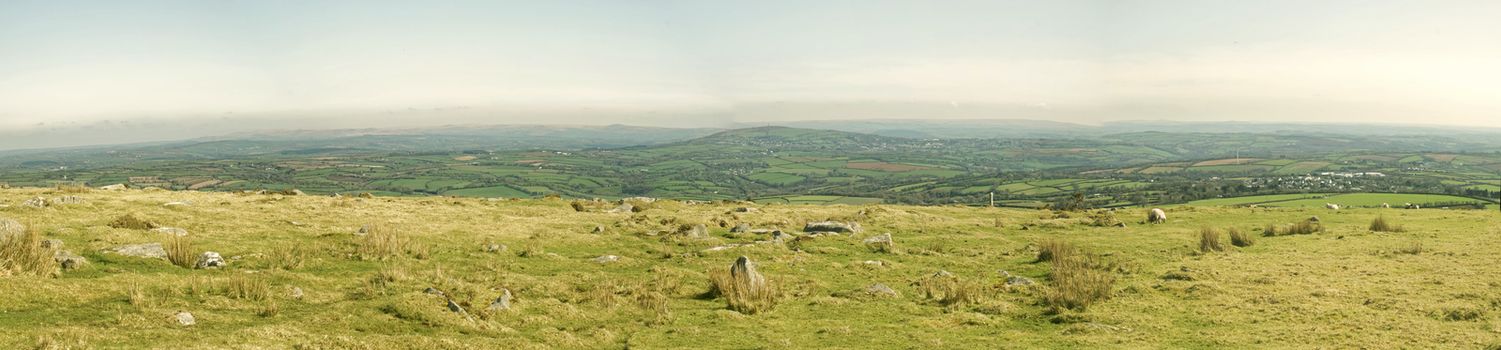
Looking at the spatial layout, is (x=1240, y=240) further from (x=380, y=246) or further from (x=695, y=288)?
(x=380, y=246)

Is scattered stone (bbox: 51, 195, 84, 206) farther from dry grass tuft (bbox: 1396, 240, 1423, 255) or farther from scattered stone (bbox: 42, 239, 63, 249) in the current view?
dry grass tuft (bbox: 1396, 240, 1423, 255)

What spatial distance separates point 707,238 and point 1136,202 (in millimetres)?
111173

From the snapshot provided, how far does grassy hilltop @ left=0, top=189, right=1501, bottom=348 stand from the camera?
12.8m

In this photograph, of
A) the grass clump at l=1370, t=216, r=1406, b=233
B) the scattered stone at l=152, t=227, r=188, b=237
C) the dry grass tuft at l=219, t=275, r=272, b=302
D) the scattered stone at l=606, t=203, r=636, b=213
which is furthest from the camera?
the scattered stone at l=606, t=203, r=636, b=213

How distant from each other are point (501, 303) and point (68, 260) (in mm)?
10029

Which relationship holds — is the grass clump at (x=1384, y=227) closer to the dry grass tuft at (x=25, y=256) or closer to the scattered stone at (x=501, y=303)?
the scattered stone at (x=501, y=303)

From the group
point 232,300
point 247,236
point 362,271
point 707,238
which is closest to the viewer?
point 232,300

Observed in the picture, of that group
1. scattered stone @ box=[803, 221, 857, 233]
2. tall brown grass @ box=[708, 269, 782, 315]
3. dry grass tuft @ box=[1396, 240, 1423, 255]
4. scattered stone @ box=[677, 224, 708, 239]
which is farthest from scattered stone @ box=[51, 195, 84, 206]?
dry grass tuft @ box=[1396, 240, 1423, 255]

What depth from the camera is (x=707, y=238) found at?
94.5 feet

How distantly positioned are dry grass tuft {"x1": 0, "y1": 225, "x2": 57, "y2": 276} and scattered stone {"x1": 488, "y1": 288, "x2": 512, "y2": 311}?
894 cm

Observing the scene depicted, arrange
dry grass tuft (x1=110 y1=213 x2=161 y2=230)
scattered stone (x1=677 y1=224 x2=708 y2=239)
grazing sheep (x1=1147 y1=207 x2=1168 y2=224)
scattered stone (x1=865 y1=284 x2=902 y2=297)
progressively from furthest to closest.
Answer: grazing sheep (x1=1147 y1=207 x2=1168 y2=224)
scattered stone (x1=677 y1=224 x2=708 y2=239)
dry grass tuft (x1=110 y1=213 x2=161 y2=230)
scattered stone (x1=865 y1=284 x2=902 y2=297)

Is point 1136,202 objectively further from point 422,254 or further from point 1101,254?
point 422,254

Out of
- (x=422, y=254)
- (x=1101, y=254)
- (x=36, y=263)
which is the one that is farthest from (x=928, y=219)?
(x=36, y=263)

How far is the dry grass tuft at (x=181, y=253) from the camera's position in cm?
1727
